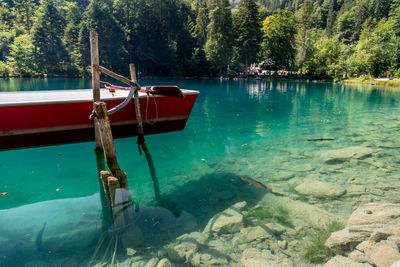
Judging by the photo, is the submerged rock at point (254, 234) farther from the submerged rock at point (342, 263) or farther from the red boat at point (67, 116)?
the red boat at point (67, 116)

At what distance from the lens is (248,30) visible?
1879 inches

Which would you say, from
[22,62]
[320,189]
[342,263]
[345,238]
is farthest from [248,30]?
[342,263]

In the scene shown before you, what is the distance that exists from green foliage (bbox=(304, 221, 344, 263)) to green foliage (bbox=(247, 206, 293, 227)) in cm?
40

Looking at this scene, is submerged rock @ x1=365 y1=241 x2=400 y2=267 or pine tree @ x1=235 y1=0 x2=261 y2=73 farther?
pine tree @ x1=235 y1=0 x2=261 y2=73

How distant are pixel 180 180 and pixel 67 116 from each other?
3697mm

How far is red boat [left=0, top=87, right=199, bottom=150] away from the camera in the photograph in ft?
20.3

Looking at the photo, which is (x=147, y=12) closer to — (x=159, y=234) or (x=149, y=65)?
(x=149, y=65)

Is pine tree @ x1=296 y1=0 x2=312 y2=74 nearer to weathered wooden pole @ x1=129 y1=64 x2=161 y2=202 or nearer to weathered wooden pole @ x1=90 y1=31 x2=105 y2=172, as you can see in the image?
weathered wooden pole @ x1=129 y1=64 x2=161 y2=202

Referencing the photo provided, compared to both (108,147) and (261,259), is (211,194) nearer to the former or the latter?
(261,259)

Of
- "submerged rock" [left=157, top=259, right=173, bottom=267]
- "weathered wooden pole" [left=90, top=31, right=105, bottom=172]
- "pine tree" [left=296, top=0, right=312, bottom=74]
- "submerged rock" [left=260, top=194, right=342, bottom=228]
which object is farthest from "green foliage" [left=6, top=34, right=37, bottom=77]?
"submerged rock" [left=157, top=259, right=173, bottom=267]

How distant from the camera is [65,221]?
3.85m

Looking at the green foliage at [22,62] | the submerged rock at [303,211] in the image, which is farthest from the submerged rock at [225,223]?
the green foliage at [22,62]

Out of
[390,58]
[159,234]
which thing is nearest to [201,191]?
A: [159,234]

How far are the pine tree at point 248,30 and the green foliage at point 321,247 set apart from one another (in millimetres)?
48559
